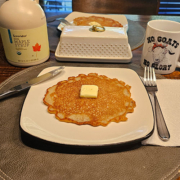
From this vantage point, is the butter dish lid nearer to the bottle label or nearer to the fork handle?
the bottle label

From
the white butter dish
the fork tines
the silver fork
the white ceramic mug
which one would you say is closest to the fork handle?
the silver fork

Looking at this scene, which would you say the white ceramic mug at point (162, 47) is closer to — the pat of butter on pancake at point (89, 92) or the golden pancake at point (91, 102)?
the golden pancake at point (91, 102)

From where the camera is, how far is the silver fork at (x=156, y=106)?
2.05 ft

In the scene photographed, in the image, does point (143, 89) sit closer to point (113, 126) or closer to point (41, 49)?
point (113, 126)

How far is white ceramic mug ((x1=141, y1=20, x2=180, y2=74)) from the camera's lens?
0.88 meters

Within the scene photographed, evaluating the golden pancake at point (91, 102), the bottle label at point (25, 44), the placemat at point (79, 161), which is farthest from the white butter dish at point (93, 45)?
the placemat at point (79, 161)

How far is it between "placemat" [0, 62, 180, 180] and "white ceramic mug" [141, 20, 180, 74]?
0.51 meters

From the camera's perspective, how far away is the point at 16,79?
0.92 metres

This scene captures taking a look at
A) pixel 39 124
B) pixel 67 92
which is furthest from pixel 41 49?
pixel 39 124

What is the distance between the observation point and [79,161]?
0.54m

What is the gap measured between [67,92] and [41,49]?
0.36m

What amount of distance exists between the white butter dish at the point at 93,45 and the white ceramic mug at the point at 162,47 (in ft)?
0.42

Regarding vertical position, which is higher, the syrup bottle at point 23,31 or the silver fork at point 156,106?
the syrup bottle at point 23,31

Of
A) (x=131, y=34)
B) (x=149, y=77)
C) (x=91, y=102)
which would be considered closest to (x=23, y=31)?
(x=91, y=102)
